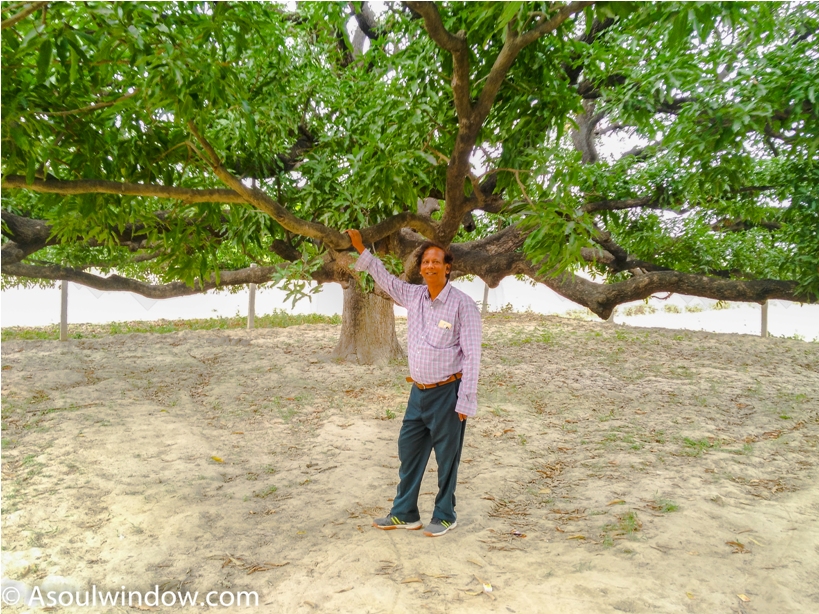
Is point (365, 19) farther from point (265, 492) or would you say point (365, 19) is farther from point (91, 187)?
point (265, 492)

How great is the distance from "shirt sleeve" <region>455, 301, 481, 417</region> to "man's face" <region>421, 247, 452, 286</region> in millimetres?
175

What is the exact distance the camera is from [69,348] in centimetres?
914

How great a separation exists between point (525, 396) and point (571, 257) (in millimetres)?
4349

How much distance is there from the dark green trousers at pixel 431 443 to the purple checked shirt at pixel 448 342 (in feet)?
0.26

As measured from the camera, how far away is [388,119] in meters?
3.39

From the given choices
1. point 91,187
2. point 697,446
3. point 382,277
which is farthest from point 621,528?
point 91,187

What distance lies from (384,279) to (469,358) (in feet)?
2.19

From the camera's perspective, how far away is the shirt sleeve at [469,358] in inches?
114

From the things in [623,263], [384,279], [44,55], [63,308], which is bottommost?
[63,308]

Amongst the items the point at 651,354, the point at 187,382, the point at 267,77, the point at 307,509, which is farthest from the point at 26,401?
the point at 651,354

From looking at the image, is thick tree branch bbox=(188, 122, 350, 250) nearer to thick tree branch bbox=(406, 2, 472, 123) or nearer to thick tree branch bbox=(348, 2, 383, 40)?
thick tree branch bbox=(406, 2, 472, 123)

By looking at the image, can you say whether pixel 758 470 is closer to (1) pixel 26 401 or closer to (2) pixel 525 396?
(2) pixel 525 396

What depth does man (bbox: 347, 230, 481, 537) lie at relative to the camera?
9.70ft

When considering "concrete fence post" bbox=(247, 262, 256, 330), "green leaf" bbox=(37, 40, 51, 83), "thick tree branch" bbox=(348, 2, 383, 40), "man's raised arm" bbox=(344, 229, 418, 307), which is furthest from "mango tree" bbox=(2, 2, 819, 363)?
"concrete fence post" bbox=(247, 262, 256, 330)
